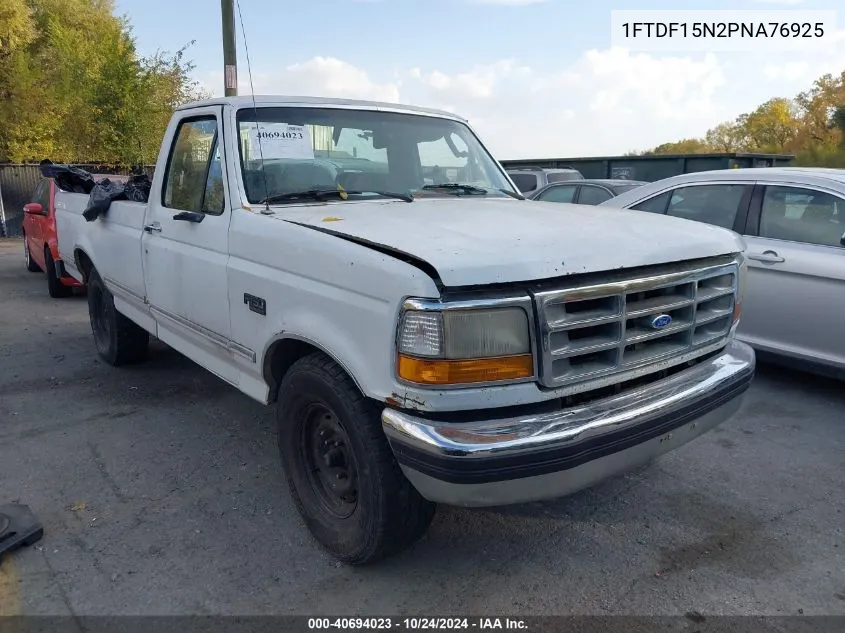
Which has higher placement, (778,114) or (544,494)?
(778,114)

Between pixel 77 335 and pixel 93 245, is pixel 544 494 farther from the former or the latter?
pixel 77 335

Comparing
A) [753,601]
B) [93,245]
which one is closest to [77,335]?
[93,245]

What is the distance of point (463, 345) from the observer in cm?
227

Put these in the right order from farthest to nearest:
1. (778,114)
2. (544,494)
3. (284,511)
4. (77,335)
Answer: (778,114)
(77,335)
(284,511)
(544,494)

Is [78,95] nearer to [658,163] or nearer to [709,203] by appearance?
[658,163]

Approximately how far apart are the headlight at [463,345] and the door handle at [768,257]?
11.1 ft

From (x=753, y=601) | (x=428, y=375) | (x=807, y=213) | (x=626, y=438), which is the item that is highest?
(x=807, y=213)

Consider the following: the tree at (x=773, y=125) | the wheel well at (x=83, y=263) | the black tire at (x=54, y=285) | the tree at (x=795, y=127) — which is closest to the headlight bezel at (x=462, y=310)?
the wheel well at (x=83, y=263)

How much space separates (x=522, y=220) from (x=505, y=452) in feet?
3.90

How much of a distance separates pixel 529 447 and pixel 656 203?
4.27 metres

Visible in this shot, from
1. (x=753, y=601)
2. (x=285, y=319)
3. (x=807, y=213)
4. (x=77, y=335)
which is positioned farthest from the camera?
(x=77, y=335)

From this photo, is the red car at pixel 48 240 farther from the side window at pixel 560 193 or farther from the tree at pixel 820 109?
the tree at pixel 820 109

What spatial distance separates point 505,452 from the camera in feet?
7.35

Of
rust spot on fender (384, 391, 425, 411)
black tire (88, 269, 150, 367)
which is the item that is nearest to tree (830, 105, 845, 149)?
black tire (88, 269, 150, 367)
